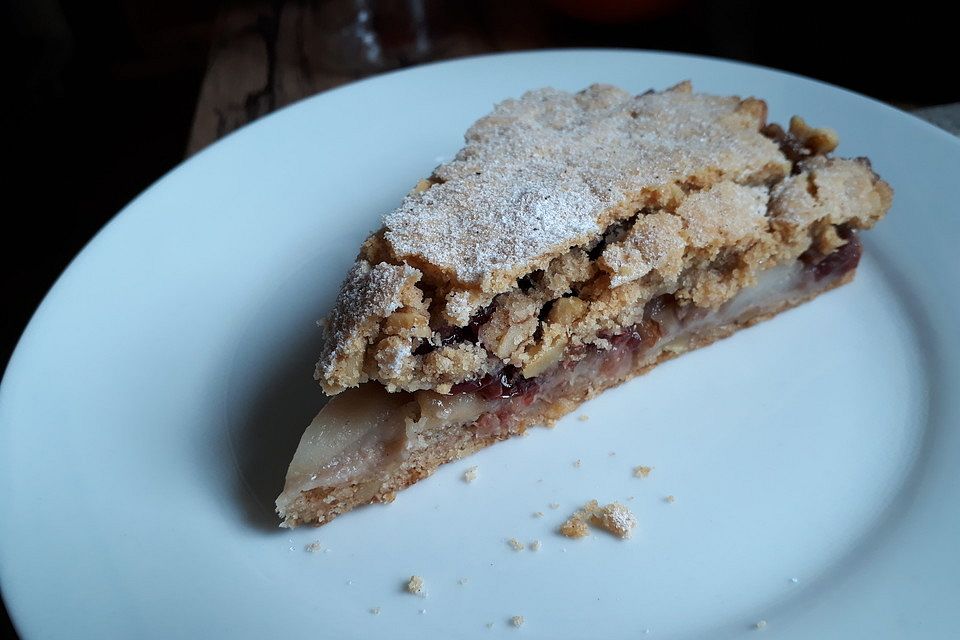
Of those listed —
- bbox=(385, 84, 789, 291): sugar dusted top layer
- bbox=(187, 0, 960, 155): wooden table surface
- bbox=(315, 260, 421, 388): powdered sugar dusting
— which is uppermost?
bbox=(385, 84, 789, 291): sugar dusted top layer

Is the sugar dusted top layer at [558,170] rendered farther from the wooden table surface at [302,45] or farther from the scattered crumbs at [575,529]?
the wooden table surface at [302,45]

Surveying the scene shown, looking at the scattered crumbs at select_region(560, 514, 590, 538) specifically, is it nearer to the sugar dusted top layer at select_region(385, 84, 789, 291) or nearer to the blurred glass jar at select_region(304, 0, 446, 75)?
the sugar dusted top layer at select_region(385, 84, 789, 291)

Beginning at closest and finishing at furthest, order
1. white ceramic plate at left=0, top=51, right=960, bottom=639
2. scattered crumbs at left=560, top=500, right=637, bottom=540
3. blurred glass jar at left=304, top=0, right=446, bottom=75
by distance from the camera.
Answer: white ceramic plate at left=0, top=51, right=960, bottom=639 → scattered crumbs at left=560, top=500, right=637, bottom=540 → blurred glass jar at left=304, top=0, right=446, bottom=75

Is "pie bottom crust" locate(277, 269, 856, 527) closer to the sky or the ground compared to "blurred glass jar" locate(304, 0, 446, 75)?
closer to the ground

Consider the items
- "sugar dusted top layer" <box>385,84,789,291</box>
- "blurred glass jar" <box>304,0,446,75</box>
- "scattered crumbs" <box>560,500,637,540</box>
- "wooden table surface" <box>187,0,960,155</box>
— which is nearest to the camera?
"scattered crumbs" <box>560,500,637,540</box>

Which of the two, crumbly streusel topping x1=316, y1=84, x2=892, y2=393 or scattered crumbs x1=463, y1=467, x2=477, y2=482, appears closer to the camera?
crumbly streusel topping x1=316, y1=84, x2=892, y2=393

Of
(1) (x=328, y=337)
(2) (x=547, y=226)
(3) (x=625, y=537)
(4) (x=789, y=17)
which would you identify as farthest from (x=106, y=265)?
(4) (x=789, y=17)

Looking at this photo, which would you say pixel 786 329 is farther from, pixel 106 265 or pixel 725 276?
pixel 106 265

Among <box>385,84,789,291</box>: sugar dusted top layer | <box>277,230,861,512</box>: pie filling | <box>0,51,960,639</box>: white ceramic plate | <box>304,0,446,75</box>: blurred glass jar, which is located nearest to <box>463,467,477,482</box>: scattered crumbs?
<box>0,51,960,639</box>: white ceramic plate
